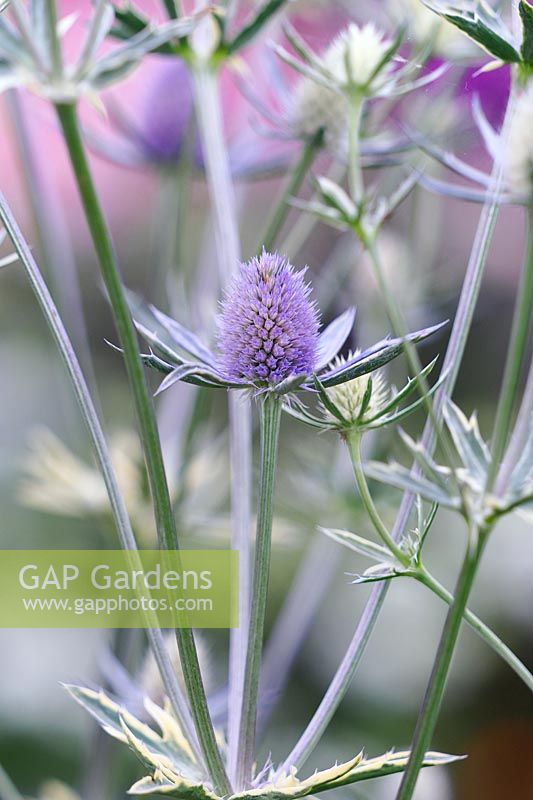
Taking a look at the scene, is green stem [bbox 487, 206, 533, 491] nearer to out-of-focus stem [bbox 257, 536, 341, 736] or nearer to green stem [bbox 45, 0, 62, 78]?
green stem [bbox 45, 0, 62, 78]

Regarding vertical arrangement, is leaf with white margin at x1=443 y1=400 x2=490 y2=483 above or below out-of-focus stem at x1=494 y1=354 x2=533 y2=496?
above

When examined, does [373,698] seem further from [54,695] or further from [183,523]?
[183,523]

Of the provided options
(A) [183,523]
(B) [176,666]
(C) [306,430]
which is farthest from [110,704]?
(C) [306,430]

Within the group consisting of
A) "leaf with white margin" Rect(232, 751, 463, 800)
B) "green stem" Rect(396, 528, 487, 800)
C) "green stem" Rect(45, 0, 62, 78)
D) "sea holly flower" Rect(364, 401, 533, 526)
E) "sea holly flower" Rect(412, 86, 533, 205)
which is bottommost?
"leaf with white margin" Rect(232, 751, 463, 800)

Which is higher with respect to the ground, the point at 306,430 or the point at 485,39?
the point at 306,430

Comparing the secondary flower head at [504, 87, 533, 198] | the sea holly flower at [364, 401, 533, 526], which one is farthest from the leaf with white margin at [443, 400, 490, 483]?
the secondary flower head at [504, 87, 533, 198]

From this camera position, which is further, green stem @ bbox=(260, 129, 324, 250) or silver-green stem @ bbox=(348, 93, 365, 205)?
green stem @ bbox=(260, 129, 324, 250)

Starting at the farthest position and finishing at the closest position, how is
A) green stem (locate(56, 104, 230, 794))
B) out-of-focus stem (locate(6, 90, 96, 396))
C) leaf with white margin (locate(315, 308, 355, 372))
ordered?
1. out-of-focus stem (locate(6, 90, 96, 396))
2. leaf with white margin (locate(315, 308, 355, 372))
3. green stem (locate(56, 104, 230, 794))
